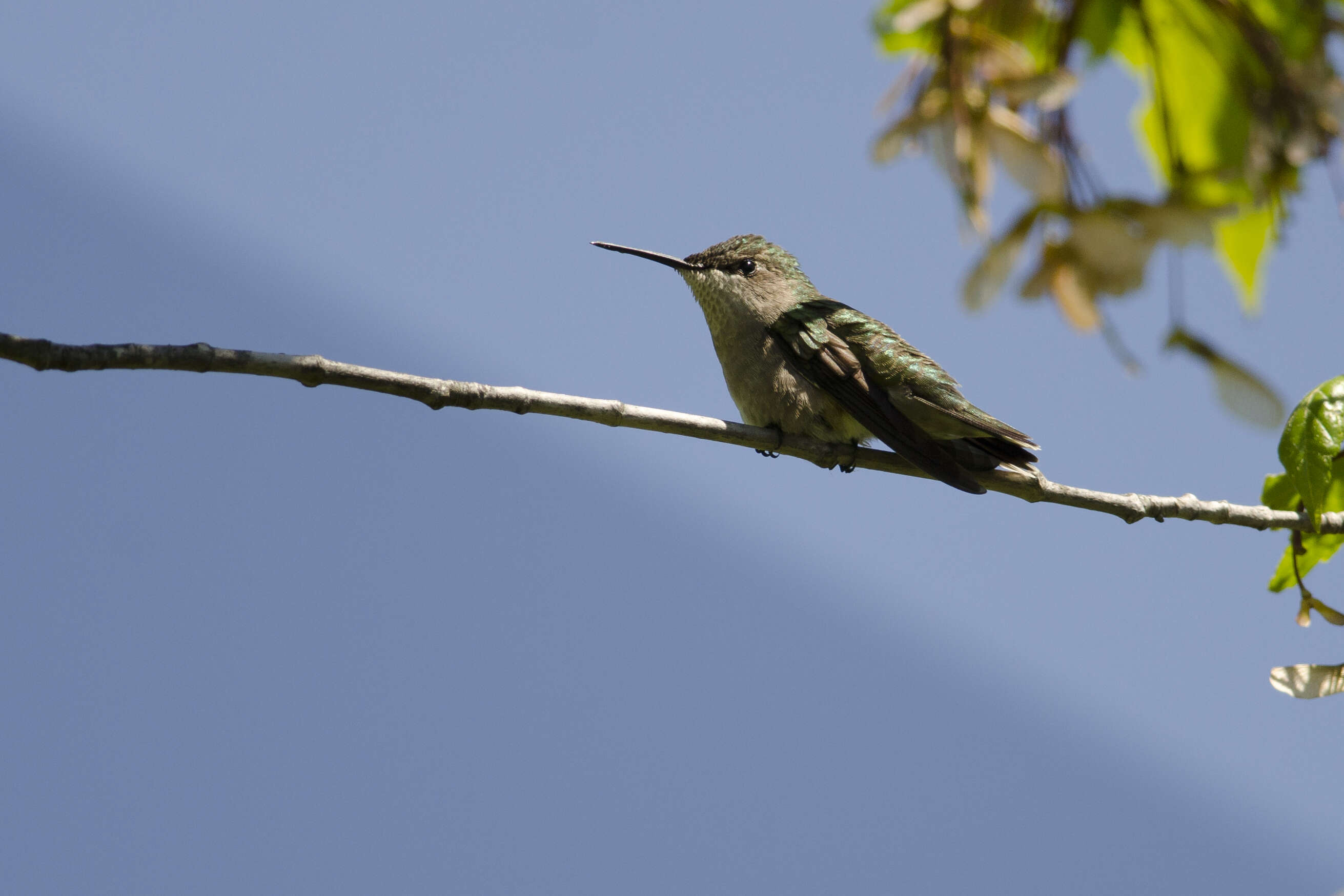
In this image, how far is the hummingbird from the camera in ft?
10.5

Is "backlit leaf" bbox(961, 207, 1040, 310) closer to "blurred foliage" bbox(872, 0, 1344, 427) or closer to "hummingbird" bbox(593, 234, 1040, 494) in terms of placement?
"blurred foliage" bbox(872, 0, 1344, 427)

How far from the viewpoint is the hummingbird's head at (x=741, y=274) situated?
3.95 metres

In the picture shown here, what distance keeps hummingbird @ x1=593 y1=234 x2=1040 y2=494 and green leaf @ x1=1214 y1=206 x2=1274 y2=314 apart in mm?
1923

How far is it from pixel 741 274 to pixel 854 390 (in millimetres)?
888

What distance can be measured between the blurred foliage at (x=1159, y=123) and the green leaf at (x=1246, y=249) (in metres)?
0.06

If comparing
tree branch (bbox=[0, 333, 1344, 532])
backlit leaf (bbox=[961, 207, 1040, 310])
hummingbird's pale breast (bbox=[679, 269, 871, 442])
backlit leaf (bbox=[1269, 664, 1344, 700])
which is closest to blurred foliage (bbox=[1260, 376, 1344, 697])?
backlit leaf (bbox=[1269, 664, 1344, 700])

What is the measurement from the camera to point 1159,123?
0.93 m

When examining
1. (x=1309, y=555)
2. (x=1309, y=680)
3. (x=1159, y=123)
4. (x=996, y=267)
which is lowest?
(x=1309, y=680)

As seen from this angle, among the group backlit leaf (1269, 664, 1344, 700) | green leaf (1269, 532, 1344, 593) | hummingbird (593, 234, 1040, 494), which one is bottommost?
backlit leaf (1269, 664, 1344, 700)

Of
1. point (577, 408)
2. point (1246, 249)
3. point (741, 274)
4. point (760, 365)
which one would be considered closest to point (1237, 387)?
point (1246, 249)

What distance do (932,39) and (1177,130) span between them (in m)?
0.23

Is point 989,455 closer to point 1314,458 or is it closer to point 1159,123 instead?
point 1314,458

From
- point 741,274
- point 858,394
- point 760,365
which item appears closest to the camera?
point 858,394

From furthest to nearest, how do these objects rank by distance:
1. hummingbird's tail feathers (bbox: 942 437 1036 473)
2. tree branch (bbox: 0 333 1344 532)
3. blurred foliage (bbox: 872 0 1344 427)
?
hummingbird's tail feathers (bbox: 942 437 1036 473), tree branch (bbox: 0 333 1344 532), blurred foliage (bbox: 872 0 1344 427)
